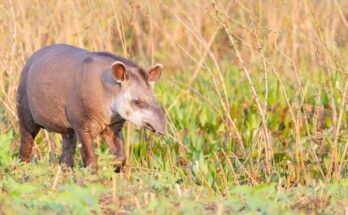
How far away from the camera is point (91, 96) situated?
262 inches

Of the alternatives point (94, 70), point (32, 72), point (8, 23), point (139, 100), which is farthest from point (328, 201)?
point (8, 23)

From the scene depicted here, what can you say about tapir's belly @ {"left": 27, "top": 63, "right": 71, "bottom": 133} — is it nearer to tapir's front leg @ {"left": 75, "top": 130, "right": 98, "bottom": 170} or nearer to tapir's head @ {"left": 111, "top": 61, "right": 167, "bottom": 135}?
tapir's front leg @ {"left": 75, "top": 130, "right": 98, "bottom": 170}

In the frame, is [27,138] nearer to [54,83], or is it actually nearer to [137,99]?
[54,83]

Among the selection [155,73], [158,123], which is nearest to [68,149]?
[155,73]

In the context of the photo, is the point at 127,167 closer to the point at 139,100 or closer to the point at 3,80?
the point at 139,100

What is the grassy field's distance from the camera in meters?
5.22

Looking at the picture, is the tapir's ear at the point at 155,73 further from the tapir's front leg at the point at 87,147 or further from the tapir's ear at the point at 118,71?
the tapir's front leg at the point at 87,147

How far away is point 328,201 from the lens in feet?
17.6

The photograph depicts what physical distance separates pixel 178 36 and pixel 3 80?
16.6ft

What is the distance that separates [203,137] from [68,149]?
6.70 ft

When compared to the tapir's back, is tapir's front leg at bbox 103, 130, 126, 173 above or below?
below

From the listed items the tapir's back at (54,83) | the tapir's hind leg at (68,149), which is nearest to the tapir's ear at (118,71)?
the tapir's back at (54,83)

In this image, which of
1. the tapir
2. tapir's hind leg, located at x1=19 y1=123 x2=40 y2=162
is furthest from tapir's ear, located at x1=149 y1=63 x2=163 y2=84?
Result: tapir's hind leg, located at x1=19 y1=123 x2=40 y2=162

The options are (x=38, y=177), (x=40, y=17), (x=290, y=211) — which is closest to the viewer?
(x=290, y=211)
